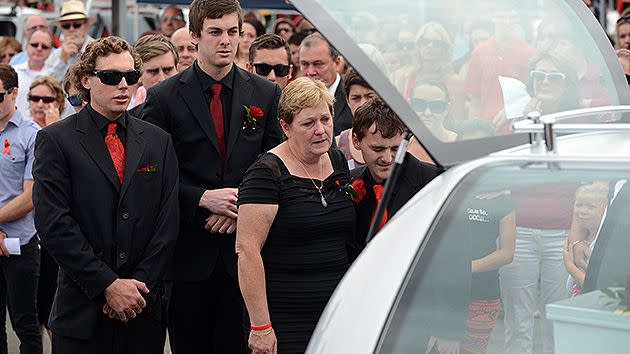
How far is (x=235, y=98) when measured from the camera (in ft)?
17.5

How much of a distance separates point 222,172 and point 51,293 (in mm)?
2705

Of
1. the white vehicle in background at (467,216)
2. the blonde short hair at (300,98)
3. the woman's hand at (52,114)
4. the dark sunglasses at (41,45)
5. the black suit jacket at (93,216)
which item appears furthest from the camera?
the dark sunglasses at (41,45)

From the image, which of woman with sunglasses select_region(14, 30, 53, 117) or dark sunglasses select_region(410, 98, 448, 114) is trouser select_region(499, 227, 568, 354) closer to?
dark sunglasses select_region(410, 98, 448, 114)

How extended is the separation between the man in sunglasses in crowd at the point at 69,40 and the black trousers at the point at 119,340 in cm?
583

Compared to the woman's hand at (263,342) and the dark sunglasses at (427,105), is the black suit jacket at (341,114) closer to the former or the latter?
the woman's hand at (263,342)

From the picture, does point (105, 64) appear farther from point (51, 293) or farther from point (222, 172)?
point (51, 293)

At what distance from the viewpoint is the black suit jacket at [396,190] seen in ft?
14.9

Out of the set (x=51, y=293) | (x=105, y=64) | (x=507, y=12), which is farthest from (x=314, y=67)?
(x=507, y=12)

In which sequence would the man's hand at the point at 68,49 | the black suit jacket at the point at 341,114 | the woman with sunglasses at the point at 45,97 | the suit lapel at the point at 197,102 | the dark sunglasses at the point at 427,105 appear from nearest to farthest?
the dark sunglasses at the point at 427,105
the suit lapel at the point at 197,102
the black suit jacket at the point at 341,114
the woman with sunglasses at the point at 45,97
the man's hand at the point at 68,49

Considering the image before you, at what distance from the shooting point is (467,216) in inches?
93.0

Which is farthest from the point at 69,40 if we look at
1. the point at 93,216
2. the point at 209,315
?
the point at 93,216

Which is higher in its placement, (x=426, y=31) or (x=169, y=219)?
(x=426, y=31)

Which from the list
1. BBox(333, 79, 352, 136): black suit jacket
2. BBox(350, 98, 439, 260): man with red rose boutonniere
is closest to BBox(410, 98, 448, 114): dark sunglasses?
BBox(350, 98, 439, 260): man with red rose boutonniere

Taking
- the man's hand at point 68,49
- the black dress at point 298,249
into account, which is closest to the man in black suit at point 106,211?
the black dress at point 298,249
